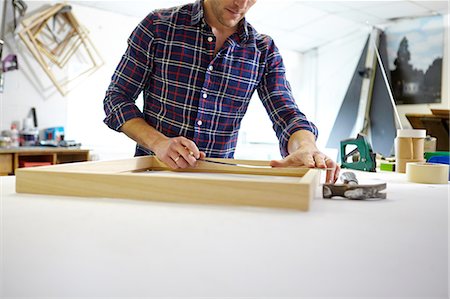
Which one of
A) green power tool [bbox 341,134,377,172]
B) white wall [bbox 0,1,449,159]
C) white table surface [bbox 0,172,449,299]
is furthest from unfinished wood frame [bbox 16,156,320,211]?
white wall [bbox 0,1,449,159]

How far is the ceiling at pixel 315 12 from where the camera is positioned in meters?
3.82

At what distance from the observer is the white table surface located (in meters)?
0.34

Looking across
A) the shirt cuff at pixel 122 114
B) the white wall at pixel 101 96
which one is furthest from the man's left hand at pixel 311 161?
the white wall at pixel 101 96

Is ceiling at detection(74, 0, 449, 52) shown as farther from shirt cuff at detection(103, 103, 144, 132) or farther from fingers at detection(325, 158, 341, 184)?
fingers at detection(325, 158, 341, 184)

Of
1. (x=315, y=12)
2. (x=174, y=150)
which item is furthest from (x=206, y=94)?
(x=315, y=12)

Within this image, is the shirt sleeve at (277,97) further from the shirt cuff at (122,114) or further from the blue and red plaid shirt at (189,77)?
the shirt cuff at (122,114)

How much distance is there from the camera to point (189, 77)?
1297 mm

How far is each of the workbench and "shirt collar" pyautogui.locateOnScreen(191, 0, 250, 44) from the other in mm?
2032

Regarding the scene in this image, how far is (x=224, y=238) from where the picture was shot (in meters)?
0.48

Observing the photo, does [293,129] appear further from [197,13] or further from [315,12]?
[315,12]

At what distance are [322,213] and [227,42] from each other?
82cm

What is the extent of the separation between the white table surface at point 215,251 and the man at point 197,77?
61 cm

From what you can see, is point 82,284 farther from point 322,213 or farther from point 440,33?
point 440,33

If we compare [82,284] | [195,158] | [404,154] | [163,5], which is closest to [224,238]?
[82,284]
